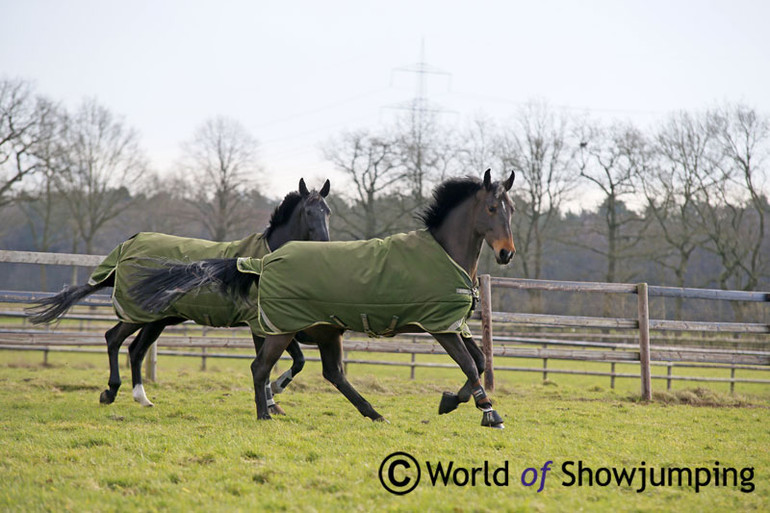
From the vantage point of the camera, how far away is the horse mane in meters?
6.33

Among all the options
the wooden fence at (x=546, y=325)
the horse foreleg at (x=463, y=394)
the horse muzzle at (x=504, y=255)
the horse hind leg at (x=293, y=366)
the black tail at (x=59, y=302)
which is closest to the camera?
the horse muzzle at (x=504, y=255)

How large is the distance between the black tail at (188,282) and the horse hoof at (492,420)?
2422 millimetres

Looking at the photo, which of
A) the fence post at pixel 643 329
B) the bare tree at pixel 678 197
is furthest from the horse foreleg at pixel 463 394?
the bare tree at pixel 678 197

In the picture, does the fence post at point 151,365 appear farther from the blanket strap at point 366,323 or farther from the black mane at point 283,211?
the blanket strap at point 366,323

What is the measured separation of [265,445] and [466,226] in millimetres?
2603

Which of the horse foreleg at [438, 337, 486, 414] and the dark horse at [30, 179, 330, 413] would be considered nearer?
the horse foreleg at [438, 337, 486, 414]

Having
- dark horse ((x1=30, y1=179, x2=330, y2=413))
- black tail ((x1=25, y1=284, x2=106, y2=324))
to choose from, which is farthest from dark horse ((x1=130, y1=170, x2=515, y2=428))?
black tail ((x1=25, y1=284, x2=106, y2=324))

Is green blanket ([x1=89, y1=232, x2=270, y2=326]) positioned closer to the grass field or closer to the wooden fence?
the grass field

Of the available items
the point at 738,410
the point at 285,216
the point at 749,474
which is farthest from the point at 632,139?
the point at 749,474

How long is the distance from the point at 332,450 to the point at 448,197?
8.71ft

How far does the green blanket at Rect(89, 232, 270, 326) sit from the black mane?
0.65 feet

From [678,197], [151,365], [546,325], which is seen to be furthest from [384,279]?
[678,197]

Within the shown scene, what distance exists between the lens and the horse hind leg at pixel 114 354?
734cm

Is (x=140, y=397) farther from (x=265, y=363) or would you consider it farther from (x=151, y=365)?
(x=151, y=365)
